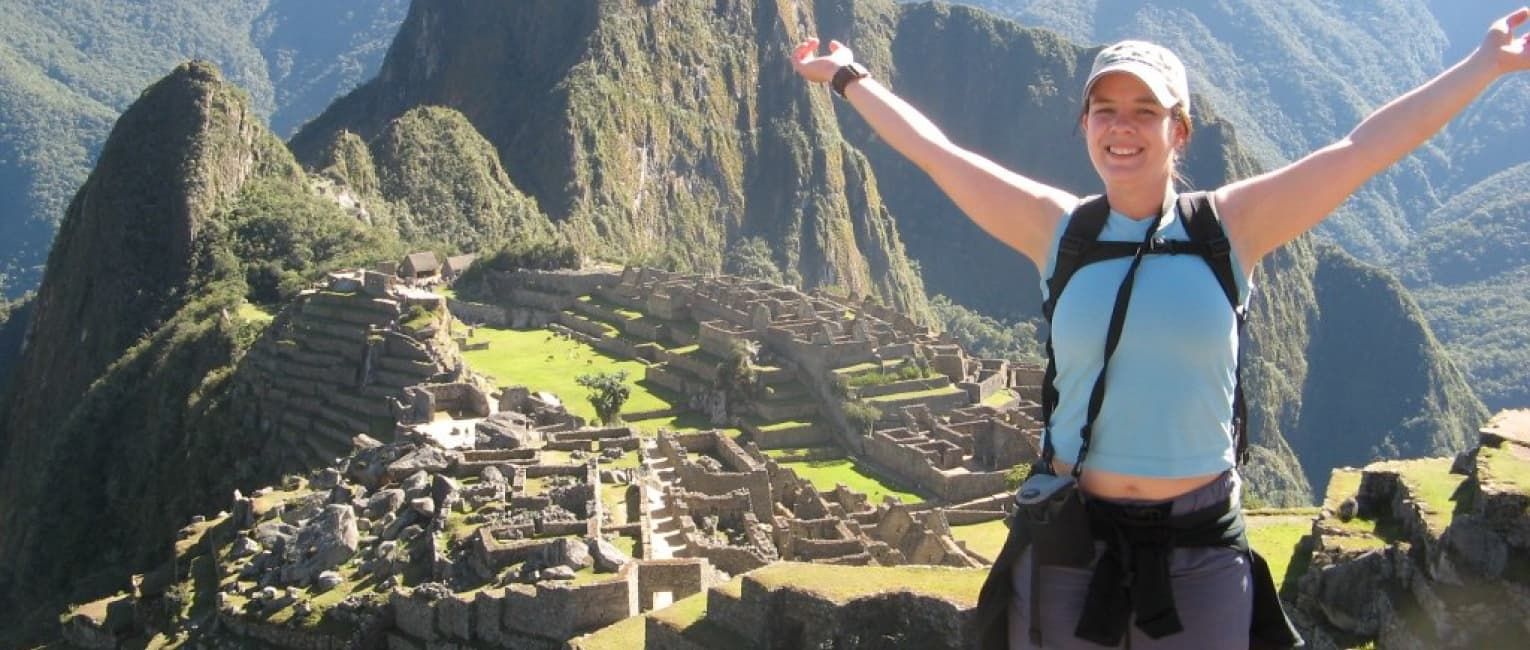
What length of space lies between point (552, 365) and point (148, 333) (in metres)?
34.6

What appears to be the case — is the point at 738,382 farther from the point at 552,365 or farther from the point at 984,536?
the point at 984,536

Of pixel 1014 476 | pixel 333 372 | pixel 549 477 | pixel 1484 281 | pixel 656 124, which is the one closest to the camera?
pixel 549 477

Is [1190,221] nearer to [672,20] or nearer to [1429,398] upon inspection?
[1429,398]

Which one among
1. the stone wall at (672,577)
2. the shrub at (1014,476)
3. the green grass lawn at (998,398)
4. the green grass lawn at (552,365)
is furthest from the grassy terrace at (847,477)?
the stone wall at (672,577)

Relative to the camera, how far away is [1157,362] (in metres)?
5.39

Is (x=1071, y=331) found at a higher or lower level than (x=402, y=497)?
higher

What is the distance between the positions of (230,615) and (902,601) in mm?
13702

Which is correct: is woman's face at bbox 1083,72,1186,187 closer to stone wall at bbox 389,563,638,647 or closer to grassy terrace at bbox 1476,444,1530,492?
grassy terrace at bbox 1476,444,1530,492

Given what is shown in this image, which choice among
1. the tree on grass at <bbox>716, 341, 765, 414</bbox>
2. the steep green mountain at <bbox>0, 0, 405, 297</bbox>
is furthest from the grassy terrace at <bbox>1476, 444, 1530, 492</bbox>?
the steep green mountain at <bbox>0, 0, 405, 297</bbox>

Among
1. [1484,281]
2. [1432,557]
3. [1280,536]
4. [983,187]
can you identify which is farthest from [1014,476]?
[1484,281]

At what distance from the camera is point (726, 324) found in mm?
63781

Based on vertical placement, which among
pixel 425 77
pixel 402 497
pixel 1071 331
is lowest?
pixel 402 497

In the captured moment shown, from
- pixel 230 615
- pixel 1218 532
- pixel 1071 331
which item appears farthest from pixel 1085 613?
pixel 230 615

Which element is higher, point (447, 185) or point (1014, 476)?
point (447, 185)
